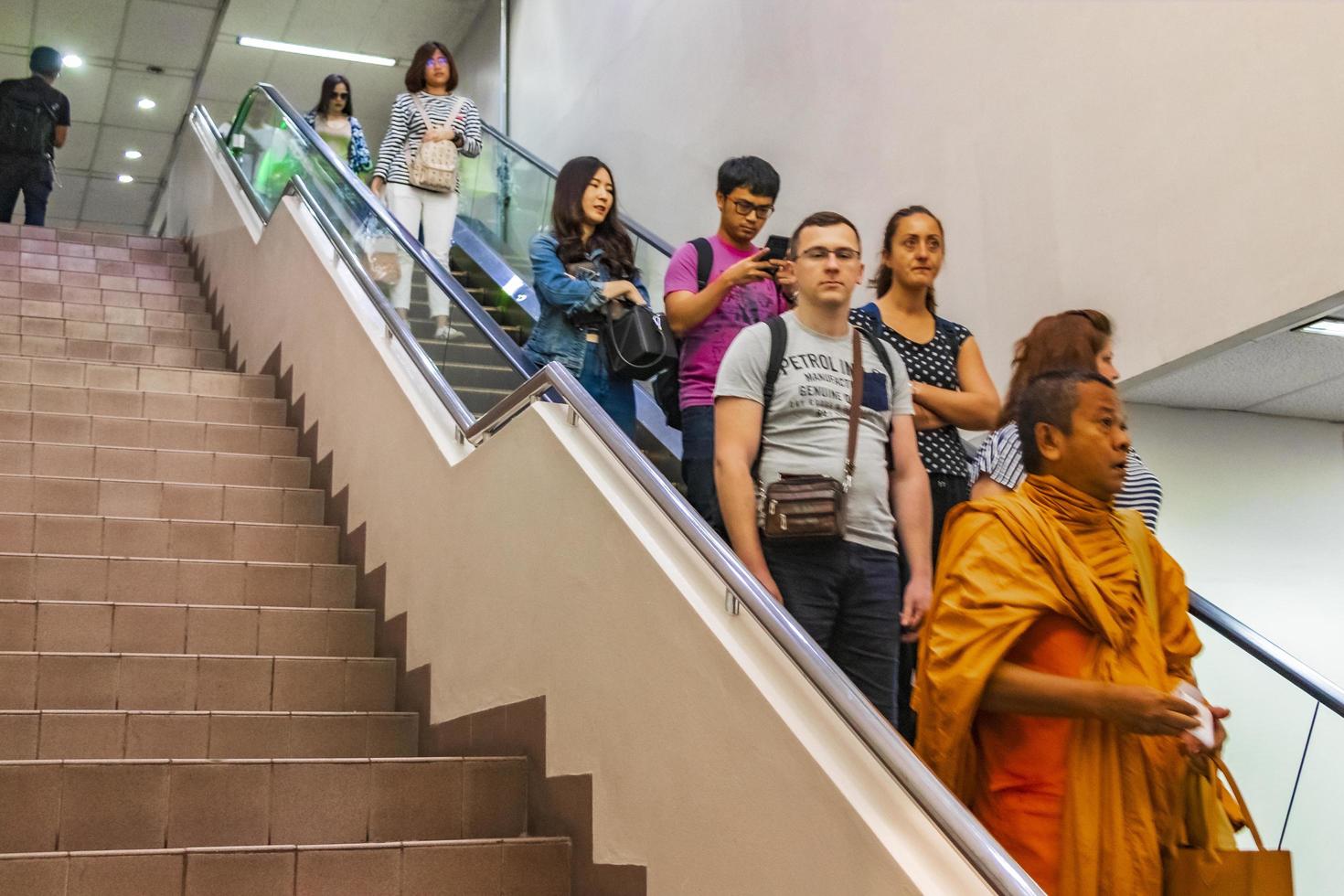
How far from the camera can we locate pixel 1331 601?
16.7ft

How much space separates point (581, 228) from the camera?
4.66 metres

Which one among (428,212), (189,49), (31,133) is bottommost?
(428,212)

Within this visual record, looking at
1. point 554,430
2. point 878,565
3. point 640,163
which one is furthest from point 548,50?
point 878,565

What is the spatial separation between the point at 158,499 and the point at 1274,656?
13.4ft

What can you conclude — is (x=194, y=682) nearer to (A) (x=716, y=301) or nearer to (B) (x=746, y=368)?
(A) (x=716, y=301)

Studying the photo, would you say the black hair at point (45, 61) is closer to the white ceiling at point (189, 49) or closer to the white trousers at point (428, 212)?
the white ceiling at point (189, 49)

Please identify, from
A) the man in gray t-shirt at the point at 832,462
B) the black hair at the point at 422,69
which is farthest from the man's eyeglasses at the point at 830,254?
the black hair at the point at 422,69

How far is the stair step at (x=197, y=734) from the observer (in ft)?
12.4

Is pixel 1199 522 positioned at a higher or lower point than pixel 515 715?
higher

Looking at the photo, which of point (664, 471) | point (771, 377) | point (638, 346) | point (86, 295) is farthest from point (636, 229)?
point (86, 295)

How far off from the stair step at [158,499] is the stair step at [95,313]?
9.46 ft

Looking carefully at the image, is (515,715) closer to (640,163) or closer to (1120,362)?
(1120,362)

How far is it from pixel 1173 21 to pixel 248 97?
6451 mm

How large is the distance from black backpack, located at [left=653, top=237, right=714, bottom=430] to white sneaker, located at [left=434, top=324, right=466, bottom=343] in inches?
29.5
